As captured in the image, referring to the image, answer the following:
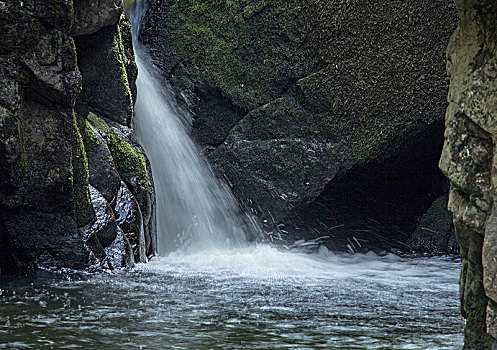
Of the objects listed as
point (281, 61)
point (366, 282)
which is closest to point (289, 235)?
point (281, 61)

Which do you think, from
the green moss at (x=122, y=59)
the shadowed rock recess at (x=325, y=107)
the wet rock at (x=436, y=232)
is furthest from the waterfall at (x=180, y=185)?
the wet rock at (x=436, y=232)

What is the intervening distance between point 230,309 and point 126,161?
4.21m

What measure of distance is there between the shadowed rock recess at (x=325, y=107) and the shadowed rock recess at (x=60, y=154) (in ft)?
8.69

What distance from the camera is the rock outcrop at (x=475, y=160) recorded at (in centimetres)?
258

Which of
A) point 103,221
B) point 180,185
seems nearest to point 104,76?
point 103,221

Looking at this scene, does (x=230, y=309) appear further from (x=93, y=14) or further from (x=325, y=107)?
(x=325, y=107)

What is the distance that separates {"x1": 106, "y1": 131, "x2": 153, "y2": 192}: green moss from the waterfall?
4.46 ft

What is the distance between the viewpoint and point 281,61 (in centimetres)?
1019

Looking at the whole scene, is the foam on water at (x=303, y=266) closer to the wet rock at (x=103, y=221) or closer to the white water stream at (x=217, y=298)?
the white water stream at (x=217, y=298)

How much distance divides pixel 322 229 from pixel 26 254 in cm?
541

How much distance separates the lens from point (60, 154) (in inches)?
267

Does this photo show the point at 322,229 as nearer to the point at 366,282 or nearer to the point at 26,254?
the point at 366,282

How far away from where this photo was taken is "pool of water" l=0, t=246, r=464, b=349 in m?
3.75

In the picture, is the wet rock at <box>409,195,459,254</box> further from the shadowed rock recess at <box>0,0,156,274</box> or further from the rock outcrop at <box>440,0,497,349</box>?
the rock outcrop at <box>440,0,497,349</box>
